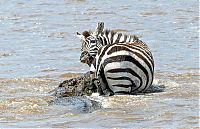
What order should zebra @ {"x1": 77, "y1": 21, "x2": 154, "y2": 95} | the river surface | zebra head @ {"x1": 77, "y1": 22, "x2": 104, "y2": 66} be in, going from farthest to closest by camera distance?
zebra head @ {"x1": 77, "y1": 22, "x2": 104, "y2": 66}, zebra @ {"x1": 77, "y1": 21, "x2": 154, "y2": 95}, the river surface

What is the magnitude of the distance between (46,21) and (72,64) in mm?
8018

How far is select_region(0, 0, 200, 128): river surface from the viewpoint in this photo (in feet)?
26.9

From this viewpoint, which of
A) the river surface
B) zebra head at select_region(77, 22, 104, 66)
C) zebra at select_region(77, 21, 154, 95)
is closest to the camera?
the river surface

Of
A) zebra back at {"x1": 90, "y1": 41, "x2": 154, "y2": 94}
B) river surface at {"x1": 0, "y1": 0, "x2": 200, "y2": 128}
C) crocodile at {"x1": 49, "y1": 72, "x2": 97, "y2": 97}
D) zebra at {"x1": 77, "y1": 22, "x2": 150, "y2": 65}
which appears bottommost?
river surface at {"x1": 0, "y1": 0, "x2": 200, "y2": 128}

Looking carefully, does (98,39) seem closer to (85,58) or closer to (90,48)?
(90,48)

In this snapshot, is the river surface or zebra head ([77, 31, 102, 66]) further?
zebra head ([77, 31, 102, 66])

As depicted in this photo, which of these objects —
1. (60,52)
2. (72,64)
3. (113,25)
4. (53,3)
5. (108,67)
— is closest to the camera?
(108,67)

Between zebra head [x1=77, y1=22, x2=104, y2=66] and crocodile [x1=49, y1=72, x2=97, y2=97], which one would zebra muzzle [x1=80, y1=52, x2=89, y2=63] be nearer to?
zebra head [x1=77, y1=22, x2=104, y2=66]

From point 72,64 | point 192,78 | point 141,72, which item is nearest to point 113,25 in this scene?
point 72,64

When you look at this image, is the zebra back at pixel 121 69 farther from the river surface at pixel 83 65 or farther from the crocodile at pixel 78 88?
the river surface at pixel 83 65

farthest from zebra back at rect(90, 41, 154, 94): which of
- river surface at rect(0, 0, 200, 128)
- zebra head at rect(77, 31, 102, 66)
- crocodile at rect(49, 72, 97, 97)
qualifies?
zebra head at rect(77, 31, 102, 66)

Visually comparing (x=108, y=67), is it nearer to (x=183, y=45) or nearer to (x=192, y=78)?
(x=192, y=78)

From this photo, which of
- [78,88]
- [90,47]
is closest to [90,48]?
[90,47]

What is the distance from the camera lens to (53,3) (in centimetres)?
2606
